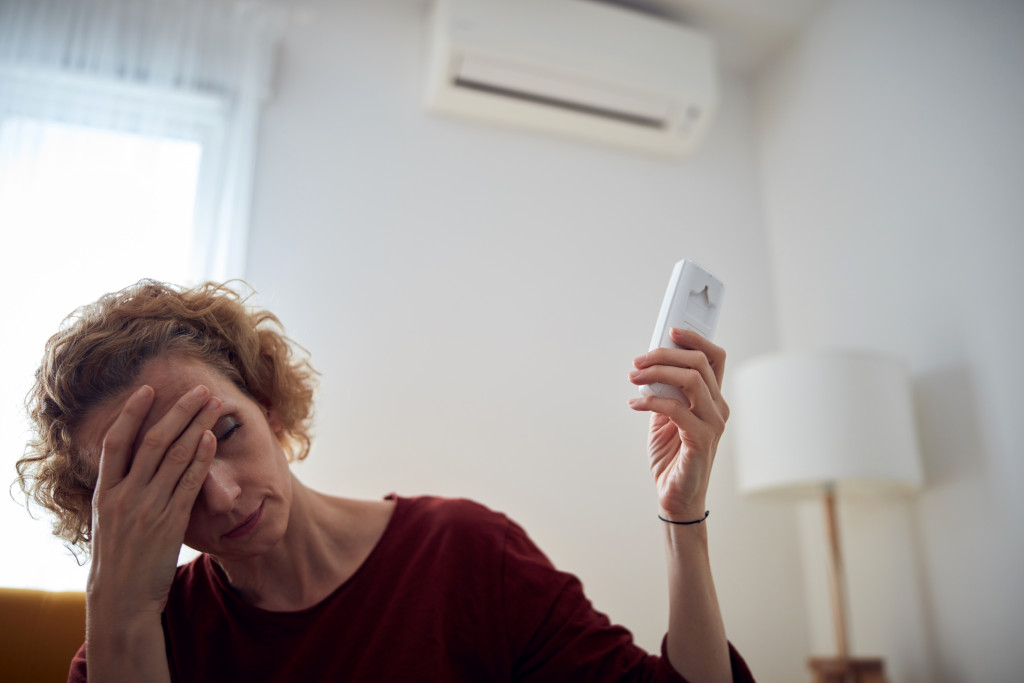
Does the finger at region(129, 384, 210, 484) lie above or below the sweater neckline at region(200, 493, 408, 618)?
above

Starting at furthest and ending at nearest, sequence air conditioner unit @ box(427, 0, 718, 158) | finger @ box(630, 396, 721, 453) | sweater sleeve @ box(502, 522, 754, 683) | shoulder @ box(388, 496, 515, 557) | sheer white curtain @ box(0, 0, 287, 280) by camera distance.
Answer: air conditioner unit @ box(427, 0, 718, 158)
sheer white curtain @ box(0, 0, 287, 280)
shoulder @ box(388, 496, 515, 557)
sweater sleeve @ box(502, 522, 754, 683)
finger @ box(630, 396, 721, 453)

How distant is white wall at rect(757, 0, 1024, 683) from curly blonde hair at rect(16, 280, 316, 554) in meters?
1.58

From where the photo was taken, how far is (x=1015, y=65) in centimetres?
175

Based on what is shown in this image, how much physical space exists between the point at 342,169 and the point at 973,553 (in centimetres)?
186

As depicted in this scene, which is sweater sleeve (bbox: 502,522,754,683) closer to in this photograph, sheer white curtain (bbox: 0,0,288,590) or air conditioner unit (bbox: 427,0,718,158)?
sheer white curtain (bbox: 0,0,288,590)

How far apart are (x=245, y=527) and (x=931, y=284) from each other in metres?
1.71

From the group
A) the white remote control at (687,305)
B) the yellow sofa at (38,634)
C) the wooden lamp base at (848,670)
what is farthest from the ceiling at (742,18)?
the yellow sofa at (38,634)

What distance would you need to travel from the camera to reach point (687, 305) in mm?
973

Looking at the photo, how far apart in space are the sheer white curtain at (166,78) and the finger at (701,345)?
4.47 ft

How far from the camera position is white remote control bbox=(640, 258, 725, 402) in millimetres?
951

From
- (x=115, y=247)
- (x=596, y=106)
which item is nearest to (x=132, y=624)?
(x=115, y=247)

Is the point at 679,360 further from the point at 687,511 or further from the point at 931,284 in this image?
the point at 931,284

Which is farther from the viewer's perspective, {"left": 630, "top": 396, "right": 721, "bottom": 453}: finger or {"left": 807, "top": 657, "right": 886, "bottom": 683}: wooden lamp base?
{"left": 807, "top": 657, "right": 886, "bottom": 683}: wooden lamp base

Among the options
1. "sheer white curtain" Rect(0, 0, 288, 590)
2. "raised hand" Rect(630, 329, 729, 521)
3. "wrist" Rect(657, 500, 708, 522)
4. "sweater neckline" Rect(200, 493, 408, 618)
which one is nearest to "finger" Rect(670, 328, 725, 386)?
"raised hand" Rect(630, 329, 729, 521)
